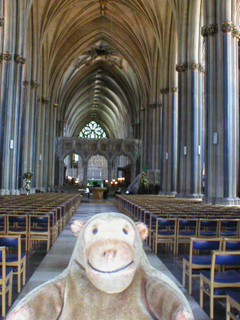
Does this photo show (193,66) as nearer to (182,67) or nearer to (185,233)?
(182,67)

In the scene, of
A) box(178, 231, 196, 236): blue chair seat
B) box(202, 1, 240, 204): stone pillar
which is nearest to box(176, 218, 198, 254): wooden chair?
box(178, 231, 196, 236): blue chair seat

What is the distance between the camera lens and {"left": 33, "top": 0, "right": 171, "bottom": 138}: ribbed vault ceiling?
90.2 ft

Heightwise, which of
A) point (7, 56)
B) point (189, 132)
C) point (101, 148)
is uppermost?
point (7, 56)

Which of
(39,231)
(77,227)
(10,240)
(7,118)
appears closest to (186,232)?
(39,231)

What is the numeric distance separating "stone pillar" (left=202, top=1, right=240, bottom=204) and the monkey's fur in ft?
45.8

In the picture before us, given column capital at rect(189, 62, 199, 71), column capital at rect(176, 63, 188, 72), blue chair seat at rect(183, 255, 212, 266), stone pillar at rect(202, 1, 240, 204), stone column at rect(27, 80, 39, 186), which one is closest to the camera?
blue chair seat at rect(183, 255, 212, 266)

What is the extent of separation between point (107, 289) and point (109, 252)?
5.9 inches

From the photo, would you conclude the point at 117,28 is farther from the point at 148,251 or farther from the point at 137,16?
the point at 148,251

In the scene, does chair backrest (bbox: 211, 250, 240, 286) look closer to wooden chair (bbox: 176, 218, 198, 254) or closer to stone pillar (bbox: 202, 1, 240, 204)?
wooden chair (bbox: 176, 218, 198, 254)

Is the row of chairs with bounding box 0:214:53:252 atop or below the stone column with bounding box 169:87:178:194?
below

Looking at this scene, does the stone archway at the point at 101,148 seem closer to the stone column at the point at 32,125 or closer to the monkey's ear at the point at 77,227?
the stone column at the point at 32,125

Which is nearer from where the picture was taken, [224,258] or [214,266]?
[224,258]

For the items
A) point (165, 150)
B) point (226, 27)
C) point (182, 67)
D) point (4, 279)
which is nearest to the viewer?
point (4, 279)

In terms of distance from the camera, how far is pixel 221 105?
15.4 meters
